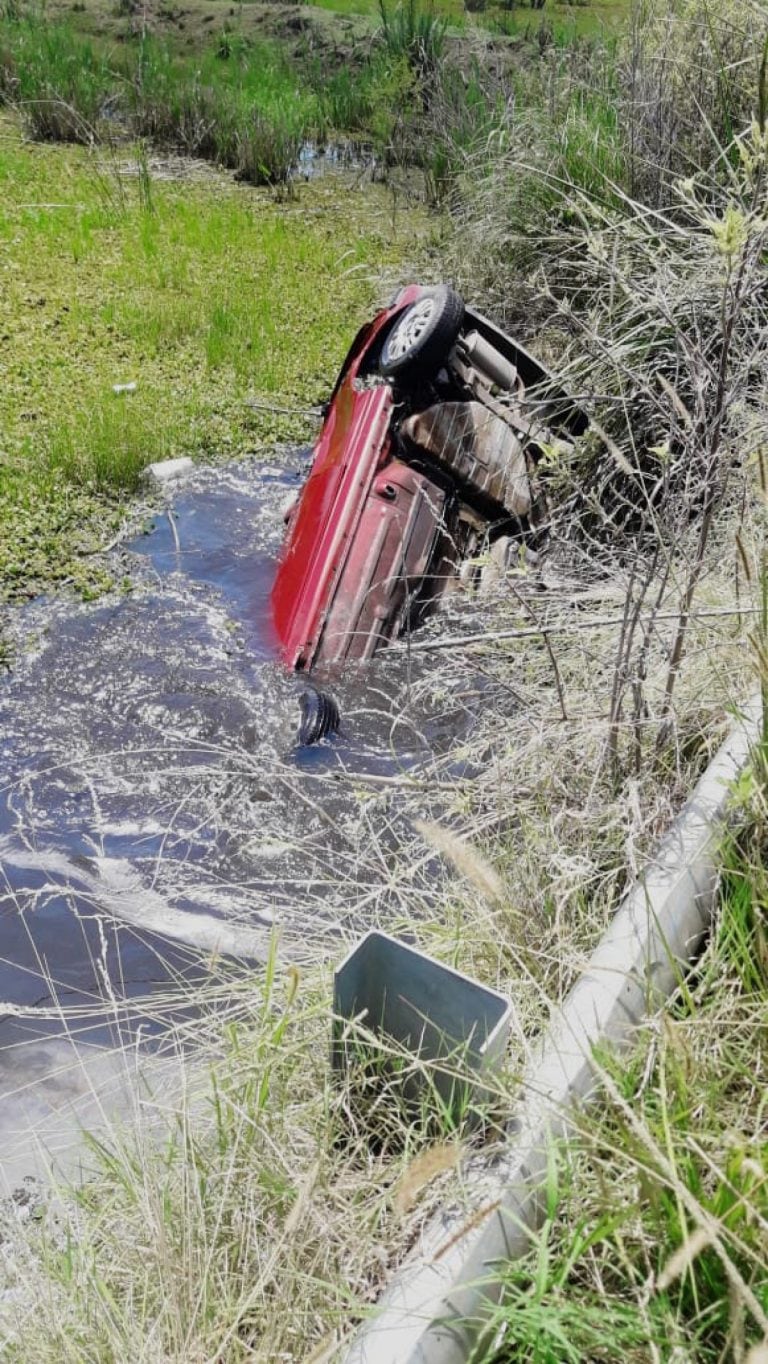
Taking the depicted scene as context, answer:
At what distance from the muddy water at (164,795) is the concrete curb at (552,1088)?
2.26 feet

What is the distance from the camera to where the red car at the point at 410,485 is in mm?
4289

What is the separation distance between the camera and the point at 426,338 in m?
4.48

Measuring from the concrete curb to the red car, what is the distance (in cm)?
212

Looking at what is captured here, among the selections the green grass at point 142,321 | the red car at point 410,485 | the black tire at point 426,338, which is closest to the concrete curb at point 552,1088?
the red car at point 410,485

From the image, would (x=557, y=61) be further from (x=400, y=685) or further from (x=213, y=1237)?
(x=213, y=1237)

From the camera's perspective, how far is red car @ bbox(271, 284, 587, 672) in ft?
14.1

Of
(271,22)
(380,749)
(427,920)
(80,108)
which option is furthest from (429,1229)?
(271,22)

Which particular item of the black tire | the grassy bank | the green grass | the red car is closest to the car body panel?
the red car

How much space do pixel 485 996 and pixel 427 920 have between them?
27.2 inches

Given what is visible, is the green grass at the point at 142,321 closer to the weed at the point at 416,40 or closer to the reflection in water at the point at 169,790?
the reflection in water at the point at 169,790

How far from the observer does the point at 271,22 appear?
1609 centimetres

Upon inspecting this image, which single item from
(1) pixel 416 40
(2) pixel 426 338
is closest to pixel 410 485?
(2) pixel 426 338

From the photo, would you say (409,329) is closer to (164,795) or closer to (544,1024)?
(164,795)

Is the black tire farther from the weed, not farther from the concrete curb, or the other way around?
the weed
